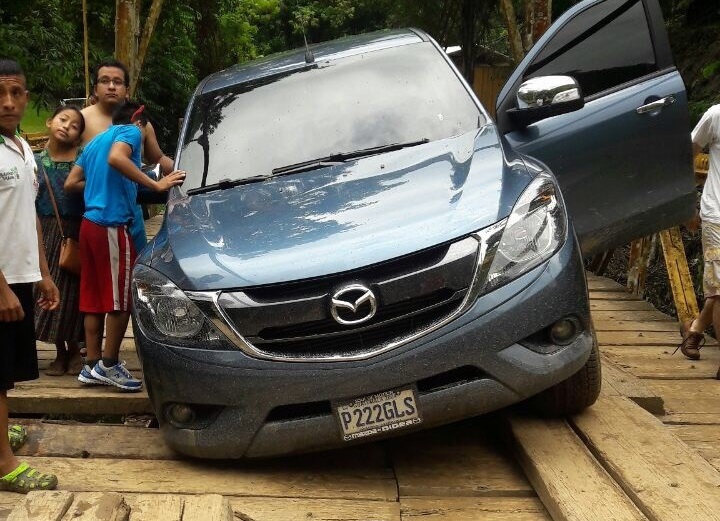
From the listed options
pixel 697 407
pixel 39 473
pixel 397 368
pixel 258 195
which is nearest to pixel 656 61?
pixel 697 407

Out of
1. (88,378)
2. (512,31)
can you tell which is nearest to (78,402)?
(88,378)

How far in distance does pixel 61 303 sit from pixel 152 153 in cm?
103

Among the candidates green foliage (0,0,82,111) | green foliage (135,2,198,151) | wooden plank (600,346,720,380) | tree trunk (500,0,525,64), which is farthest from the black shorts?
green foliage (135,2,198,151)

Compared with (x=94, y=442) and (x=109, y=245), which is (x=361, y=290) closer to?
(x=94, y=442)

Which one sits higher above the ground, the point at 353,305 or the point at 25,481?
the point at 353,305

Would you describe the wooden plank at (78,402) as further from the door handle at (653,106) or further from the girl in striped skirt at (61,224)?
the door handle at (653,106)

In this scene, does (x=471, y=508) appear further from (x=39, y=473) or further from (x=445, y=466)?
(x=39, y=473)

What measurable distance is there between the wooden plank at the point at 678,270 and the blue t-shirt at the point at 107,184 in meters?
3.98

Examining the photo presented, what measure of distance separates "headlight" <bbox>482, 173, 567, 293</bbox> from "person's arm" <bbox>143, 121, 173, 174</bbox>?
2341 mm

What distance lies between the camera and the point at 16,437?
4191 mm

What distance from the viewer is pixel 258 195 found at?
4062 mm

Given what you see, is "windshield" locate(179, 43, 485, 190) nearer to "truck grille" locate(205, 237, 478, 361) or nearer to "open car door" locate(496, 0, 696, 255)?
"open car door" locate(496, 0, 696, 255)

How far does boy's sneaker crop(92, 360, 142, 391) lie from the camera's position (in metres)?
4.76

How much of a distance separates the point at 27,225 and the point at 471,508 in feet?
6.78
